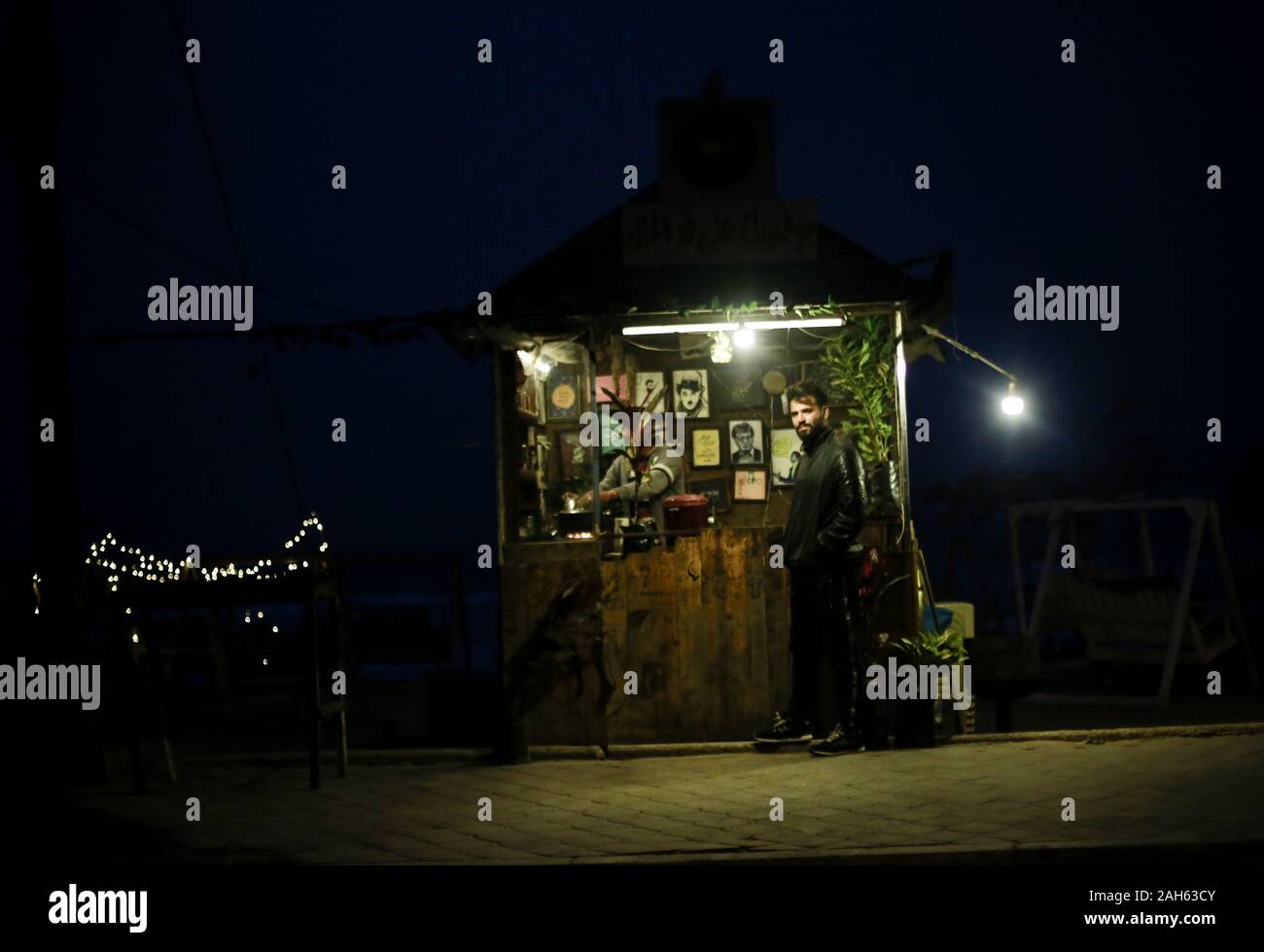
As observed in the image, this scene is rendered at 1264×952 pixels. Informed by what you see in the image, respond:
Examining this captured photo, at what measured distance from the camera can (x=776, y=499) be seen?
13.6m

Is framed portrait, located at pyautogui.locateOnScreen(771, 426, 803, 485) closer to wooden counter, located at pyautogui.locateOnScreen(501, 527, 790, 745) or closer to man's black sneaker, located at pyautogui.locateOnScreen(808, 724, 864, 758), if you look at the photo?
wooden counter, located at pyautogui.locateOnScreen(501, 527, 790, 745)

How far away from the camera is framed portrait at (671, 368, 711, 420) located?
Result: 44.6ft

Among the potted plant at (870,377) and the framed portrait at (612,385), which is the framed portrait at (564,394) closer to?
the framed portrait at (612,385)

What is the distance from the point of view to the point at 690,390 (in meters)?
13.6

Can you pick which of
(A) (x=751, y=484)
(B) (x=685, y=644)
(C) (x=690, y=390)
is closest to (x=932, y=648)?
(B) (x=685, y=644)

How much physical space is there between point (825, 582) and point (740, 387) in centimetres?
459

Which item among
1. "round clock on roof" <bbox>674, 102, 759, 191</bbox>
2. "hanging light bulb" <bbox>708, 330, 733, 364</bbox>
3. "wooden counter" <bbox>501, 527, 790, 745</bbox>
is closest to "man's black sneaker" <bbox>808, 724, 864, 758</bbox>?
"wooden counter" <bbox>501, 527, 790, 745</bbox>

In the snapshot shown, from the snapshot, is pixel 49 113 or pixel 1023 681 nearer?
pixel 49 113

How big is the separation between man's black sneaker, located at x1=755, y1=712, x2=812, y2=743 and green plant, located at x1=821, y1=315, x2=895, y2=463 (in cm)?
226

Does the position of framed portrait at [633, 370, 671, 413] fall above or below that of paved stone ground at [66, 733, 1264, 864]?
above
